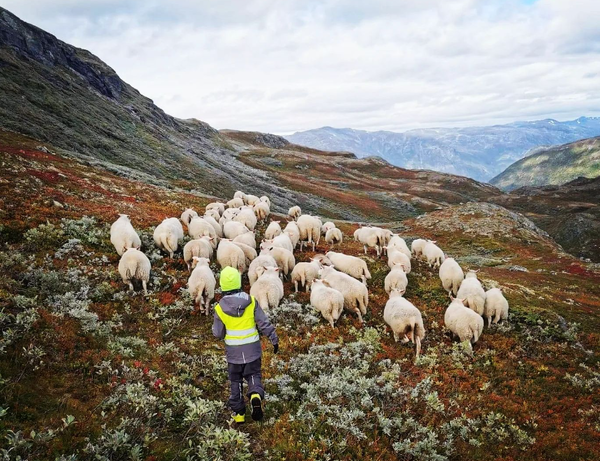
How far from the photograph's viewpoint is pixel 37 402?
6449 millimetres

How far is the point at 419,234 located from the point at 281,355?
41687mm

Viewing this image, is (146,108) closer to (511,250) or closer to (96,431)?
(511,250)

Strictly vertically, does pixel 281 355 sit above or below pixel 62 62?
below

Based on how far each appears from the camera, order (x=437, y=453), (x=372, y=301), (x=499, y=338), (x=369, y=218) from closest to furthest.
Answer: (x=437, y=453) → (x=499, y=338) → (x=372, y=301) → (x=369, y=218)

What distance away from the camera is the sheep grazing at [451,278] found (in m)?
17.7

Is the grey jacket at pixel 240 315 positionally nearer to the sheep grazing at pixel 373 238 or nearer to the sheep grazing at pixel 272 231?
the sheep grazing at pixel 272 231

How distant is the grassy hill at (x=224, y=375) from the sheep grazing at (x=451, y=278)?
35.1 inches

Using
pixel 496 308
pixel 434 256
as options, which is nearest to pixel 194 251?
pixel 496 308

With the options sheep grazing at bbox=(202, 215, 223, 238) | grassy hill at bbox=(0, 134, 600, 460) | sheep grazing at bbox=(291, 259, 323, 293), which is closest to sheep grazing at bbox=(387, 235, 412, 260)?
grassy hill at bbox=(0, 134, 600, 460)

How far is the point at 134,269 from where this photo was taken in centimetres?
1347

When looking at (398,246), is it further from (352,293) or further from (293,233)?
(352,293)

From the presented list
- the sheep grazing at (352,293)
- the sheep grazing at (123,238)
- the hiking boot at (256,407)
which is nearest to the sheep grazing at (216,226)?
the sheep grazing at (123,238)

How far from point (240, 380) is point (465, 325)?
29.9 ft

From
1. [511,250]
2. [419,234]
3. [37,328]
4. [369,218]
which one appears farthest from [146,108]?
[37,328]
